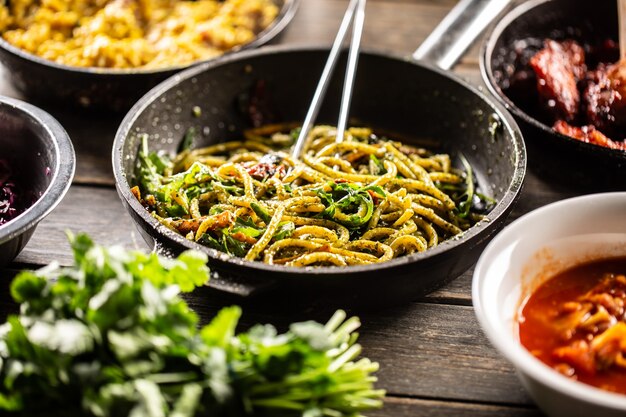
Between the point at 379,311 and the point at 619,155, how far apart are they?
0.84 m

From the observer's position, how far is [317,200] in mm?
2170

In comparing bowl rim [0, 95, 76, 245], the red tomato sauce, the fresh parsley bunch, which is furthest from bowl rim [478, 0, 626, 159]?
bowl rim [0, 95, 76, 245]

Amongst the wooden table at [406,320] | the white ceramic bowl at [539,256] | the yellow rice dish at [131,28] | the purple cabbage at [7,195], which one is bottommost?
the wooden table at [406,320]

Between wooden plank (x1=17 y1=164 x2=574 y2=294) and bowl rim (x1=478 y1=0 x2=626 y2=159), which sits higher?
bowl rim (x1=478 y1=0 x2=626 y2=159)

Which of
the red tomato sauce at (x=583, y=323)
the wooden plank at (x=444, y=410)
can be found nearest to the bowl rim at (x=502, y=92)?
the red tomato sauce at (x=583, y=323)

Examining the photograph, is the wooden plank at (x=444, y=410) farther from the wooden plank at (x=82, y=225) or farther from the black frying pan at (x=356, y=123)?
the wooden plank at (x=82, y=225)

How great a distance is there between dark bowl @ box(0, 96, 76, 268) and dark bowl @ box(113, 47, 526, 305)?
0.48ft

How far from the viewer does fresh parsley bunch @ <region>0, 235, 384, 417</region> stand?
55.9 inches

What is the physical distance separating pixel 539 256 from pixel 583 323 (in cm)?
22

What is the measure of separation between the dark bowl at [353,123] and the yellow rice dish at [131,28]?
34cm

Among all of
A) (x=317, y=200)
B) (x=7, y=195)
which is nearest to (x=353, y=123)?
(x=317, y=200)

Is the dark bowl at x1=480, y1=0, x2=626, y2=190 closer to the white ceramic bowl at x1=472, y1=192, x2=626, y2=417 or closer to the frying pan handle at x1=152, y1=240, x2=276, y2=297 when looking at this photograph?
the white ceramic bowl at x1=472, y1=192, x2=626, y2=417

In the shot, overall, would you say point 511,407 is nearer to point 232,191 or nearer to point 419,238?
point 419,238

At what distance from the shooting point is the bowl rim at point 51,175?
1.86m
